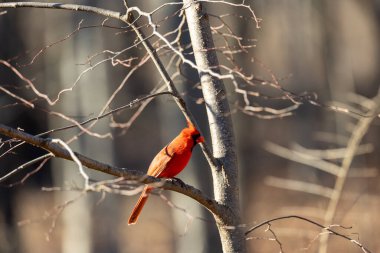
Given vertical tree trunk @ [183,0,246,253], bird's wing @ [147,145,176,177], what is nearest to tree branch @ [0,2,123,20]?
vertical tree trunk @ [183,0,246,253]

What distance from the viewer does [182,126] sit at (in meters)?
9.18

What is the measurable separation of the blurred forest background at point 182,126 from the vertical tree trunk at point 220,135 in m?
4.81

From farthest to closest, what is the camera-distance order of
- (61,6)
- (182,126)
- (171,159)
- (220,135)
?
(182,126) → (171,159) → (220,135) → (61,6)

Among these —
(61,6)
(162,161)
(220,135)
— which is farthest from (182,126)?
(61,6)

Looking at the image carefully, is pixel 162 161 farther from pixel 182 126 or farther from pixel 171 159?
pixel 182 126

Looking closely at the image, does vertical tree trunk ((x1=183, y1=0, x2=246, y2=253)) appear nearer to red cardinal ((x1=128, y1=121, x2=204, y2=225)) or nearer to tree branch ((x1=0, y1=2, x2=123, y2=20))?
tree branch ((x1=0, y1=2, x2=123, y2=20))

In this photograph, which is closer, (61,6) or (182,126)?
(61,6)

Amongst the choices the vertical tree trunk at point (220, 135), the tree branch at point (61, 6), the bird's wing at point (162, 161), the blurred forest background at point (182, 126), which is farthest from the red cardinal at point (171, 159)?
the blurred forest background at point (182, 126)

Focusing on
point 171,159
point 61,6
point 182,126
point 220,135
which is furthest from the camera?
point 182,126

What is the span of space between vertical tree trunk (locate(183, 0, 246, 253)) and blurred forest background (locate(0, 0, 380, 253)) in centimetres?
481

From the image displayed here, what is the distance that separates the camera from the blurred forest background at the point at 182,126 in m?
10.8

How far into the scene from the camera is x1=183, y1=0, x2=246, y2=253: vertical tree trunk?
10.7 ft

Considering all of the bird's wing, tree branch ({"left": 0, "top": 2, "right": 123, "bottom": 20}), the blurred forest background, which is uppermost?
tree branch ({"left": 0, "top": 2, "right": 123, "bottom": 20})

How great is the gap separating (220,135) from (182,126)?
586 cm
